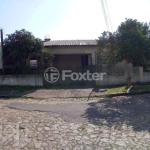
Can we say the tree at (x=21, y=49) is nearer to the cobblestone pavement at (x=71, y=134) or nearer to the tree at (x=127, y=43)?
the tree at (x=127, y=43)

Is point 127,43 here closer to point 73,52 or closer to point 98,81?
point 98,81

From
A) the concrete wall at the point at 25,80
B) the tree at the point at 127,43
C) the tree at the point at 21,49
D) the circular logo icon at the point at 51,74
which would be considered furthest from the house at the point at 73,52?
the tree at the point at 127,43

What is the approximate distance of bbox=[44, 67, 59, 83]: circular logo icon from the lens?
10.1 metres

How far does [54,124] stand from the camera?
430cm

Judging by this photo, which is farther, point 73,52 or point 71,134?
point 73,52

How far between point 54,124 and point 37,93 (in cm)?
461

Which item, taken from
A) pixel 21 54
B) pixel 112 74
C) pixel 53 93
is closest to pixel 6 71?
pixel 21 54

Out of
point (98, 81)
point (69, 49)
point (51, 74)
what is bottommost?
point (98, 81)

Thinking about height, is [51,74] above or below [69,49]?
below

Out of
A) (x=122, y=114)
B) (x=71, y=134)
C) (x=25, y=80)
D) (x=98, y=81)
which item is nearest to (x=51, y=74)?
(x=25, y=80)

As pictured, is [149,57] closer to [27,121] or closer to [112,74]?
[112,74]

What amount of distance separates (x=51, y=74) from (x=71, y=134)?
6759 mm

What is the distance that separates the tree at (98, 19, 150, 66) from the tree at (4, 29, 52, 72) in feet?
14.4

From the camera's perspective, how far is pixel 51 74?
10.1 metres
